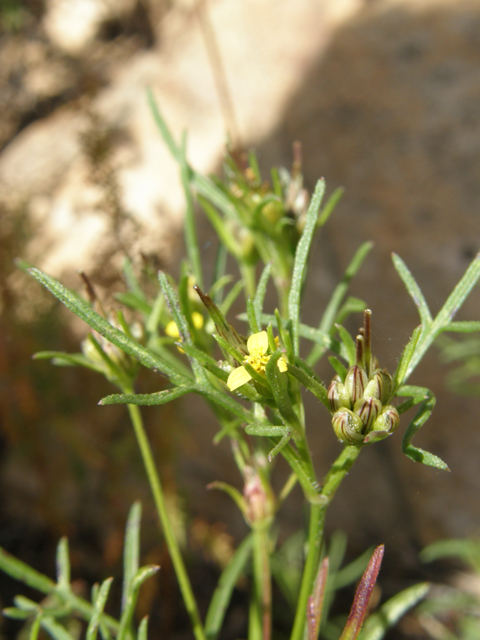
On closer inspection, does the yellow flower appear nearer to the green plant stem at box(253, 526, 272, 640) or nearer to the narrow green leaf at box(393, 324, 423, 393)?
the narrow green leaf at box(393, 324, 423, 393)

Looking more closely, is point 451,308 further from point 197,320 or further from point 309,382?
point 197,320

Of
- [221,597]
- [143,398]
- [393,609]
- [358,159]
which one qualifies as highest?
[143,398]

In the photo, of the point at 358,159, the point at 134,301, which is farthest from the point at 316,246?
the point at 134,301

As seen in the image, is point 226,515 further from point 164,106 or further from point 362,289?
point 164,106

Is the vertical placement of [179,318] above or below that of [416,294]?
above

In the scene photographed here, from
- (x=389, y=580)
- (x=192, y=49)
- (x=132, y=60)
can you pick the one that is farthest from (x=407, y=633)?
(x=132, y=60)

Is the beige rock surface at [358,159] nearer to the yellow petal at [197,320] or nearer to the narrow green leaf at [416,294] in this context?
the yellow petal at [197,320]

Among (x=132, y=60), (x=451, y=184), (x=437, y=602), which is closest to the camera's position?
(x=437, y=602)
